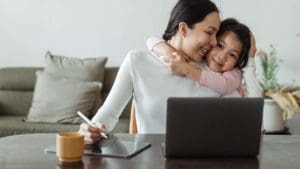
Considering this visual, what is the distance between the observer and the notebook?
133 centimetres

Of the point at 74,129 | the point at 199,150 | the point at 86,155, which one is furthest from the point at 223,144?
the point at 74,129

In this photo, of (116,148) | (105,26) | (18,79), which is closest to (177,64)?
(116,148)

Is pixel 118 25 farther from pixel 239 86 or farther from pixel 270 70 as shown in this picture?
pixel 239 86

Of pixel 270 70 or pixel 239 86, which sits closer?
pixel 239 86

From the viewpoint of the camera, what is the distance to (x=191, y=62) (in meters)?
1.80

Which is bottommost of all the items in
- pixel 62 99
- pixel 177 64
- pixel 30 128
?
pixel 30 128

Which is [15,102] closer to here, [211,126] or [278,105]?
[278,105]

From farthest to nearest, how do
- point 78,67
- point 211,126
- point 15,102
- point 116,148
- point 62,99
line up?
point 15,102 < point 78,67 < point 62,99 < point 116,148 < point 211,126

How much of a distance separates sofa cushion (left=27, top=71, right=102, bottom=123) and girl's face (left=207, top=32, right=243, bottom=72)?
1.67m

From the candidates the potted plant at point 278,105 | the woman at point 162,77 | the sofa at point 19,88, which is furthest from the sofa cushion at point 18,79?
the woman at point 162,77

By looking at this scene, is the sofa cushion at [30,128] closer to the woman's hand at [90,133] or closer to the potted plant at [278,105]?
the potted plant at [278,105]

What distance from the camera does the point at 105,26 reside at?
365 centimetres

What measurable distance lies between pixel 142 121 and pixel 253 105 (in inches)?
23.8

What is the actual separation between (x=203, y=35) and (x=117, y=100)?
1.35ft
